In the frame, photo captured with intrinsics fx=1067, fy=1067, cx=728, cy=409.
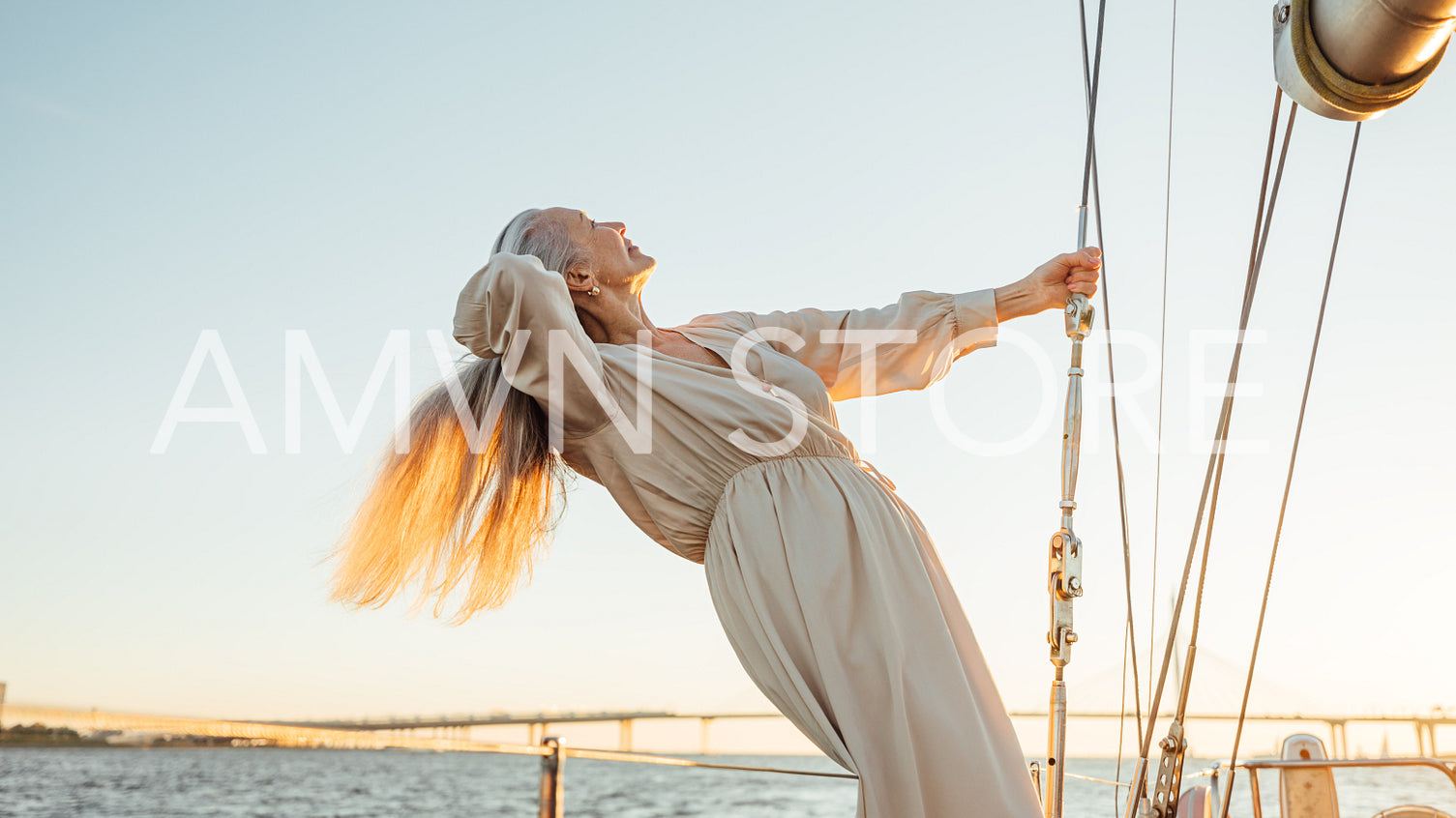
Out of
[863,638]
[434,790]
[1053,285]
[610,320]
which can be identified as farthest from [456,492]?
[434,790]

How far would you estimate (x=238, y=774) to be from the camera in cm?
4772

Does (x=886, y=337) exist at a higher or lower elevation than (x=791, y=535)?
higher

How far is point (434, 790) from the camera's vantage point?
4150 cm

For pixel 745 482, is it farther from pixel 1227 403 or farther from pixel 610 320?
pixel 1227 403

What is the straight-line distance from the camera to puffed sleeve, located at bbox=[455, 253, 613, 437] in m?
1.27

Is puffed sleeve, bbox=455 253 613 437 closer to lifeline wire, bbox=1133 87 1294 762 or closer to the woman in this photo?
the woman

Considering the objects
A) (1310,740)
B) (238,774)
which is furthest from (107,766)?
(1310,740)

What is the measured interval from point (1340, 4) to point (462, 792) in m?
43.6

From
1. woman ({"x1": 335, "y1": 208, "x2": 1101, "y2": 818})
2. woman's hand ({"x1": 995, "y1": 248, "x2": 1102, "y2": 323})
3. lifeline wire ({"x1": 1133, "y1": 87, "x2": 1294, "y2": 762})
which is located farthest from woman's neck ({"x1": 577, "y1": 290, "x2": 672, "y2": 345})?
lifeline wire ({"x1": 1133, "y1": 87, "x2": 1294, "y2": 762})

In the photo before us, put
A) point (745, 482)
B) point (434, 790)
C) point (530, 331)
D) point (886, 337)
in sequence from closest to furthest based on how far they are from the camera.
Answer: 1. point (530, 331)
2. point (745, 482)
3. point (886, 337)
4. point (434, 790)

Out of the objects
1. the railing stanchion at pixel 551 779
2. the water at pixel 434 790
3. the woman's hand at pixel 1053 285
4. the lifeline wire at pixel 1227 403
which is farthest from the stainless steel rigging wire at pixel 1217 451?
the water at pixel 434 790

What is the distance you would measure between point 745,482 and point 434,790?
145 ft

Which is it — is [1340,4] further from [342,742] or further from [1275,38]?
[342,742]

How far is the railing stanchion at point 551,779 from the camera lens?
5.36 feet
